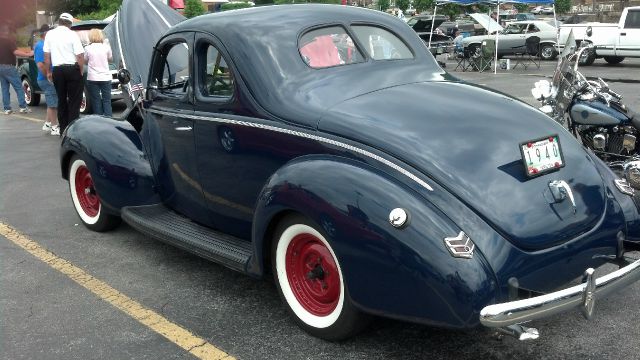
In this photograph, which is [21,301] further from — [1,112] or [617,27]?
[617,27]

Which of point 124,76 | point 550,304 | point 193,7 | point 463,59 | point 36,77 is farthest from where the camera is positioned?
point 193,7

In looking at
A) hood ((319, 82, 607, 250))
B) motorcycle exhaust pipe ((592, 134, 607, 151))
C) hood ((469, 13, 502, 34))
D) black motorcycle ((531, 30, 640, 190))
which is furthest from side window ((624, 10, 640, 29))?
hood ((319, 82, 607, 250))

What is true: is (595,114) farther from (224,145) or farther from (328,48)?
(224,145)

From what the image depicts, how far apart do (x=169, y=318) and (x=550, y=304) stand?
7.13 ft

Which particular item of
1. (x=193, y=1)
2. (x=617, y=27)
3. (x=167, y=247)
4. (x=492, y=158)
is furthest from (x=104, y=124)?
(x=193, y=1)

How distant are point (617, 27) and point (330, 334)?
1834 centimetres

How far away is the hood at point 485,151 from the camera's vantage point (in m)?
2.97

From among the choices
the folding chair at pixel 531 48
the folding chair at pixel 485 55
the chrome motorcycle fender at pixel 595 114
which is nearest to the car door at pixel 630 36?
the folding chair at pixel 531 48

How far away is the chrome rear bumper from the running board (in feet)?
5.00

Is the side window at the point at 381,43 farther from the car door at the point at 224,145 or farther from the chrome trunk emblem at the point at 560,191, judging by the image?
the chrome trunk emblem at the point at 560,191

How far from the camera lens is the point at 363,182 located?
2979mm

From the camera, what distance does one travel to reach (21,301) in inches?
157

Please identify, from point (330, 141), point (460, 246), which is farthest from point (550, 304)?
point (330, 141)

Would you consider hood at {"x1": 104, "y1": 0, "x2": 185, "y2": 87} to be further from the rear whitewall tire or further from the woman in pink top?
the woman in pink top
